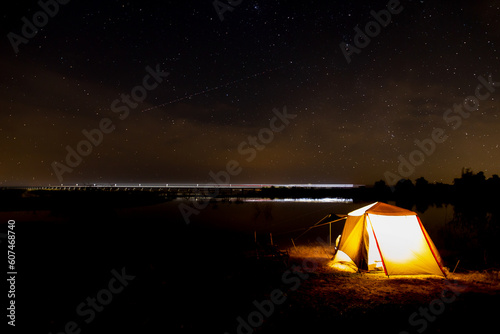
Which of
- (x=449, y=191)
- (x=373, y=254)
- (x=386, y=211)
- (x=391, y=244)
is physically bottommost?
(x=449, y=191)

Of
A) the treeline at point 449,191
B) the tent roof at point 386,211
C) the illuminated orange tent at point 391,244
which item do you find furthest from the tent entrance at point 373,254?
the treeline at point 449,191

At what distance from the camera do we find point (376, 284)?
7441mm

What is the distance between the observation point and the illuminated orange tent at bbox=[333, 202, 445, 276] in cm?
832

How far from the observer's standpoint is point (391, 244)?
338 inches

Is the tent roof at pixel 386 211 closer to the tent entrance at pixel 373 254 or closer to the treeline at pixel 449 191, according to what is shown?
the tent entrance at pixel 373 254

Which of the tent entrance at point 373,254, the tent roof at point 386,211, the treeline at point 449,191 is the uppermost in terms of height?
the tent roof at point 386,211

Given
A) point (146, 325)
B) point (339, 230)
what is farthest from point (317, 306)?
point (339, 230)

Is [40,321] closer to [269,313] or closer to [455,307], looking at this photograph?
[269,313]

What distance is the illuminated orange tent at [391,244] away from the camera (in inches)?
328

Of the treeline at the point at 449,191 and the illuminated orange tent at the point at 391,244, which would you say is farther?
the treeline at the point at 449,191

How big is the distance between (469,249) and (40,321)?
14.3 m

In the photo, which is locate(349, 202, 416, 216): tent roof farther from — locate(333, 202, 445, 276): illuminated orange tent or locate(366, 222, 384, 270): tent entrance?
locate(366, 222, 384, 270): tent entrance

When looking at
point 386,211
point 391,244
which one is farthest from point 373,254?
point 386,211

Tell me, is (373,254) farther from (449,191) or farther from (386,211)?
(449,191)
